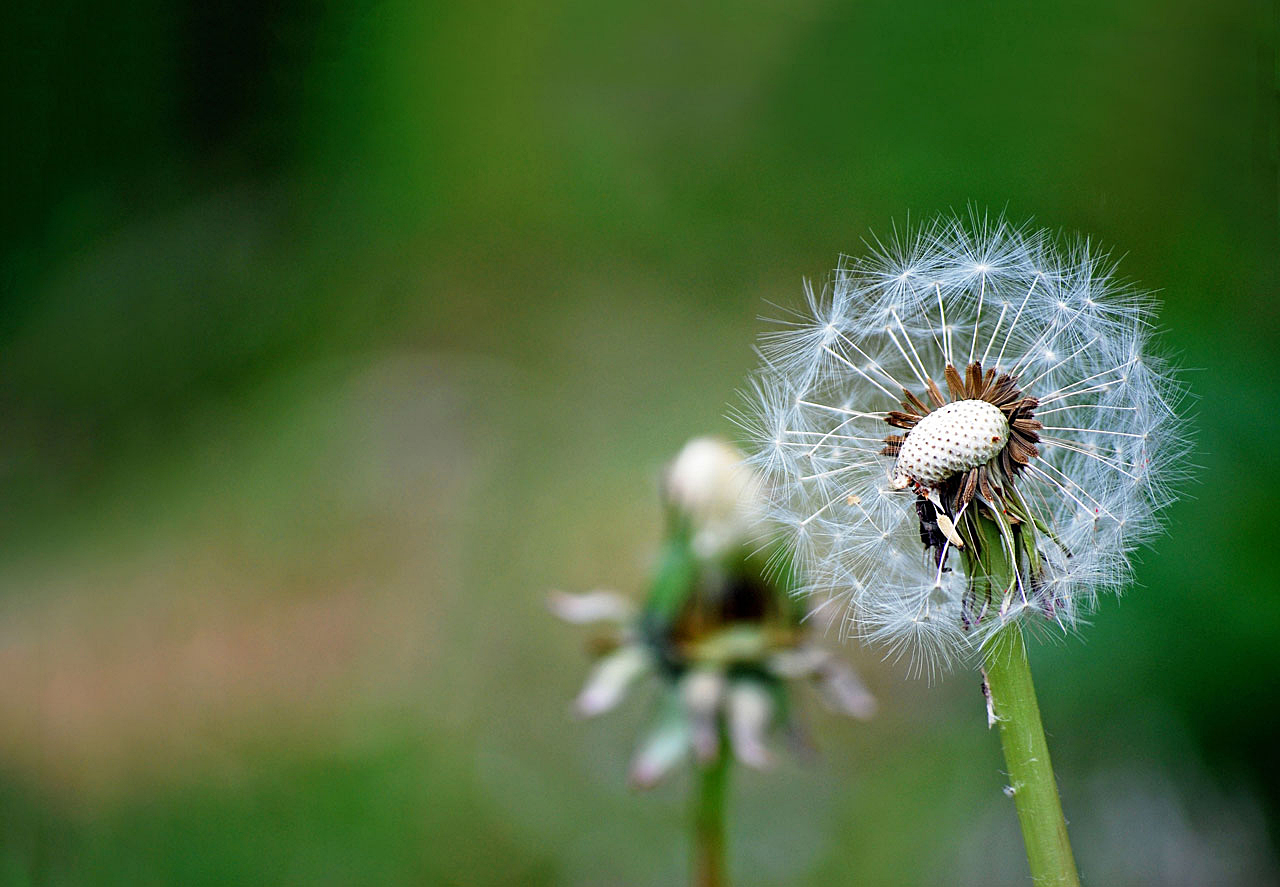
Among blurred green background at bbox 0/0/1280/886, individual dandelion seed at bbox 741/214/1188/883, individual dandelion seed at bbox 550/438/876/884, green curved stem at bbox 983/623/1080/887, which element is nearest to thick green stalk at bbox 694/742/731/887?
individual dandelion seed at bbox 550/438/876/884

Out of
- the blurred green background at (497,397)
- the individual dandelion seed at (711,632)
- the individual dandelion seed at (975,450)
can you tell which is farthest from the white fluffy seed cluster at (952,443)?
the blurred green background at (497,397)

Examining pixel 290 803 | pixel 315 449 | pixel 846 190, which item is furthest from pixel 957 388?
pixel 315 449

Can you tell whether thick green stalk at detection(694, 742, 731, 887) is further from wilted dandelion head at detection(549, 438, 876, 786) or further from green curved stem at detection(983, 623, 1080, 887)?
green curved stem at detection(983, 623, 1080, 887)

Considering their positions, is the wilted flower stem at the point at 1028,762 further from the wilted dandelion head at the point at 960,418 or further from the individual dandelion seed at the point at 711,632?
the individual dandelion seed at the point at 711,632

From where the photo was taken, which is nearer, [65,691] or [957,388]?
[957,388]

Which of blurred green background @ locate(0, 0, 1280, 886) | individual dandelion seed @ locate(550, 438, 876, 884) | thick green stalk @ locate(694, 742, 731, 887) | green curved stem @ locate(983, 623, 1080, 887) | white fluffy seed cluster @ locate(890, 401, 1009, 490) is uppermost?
blurred green background @ locate(0, 0, 1280, 886)

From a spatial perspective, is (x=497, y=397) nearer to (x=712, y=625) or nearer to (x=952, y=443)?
(x=712, y=625)

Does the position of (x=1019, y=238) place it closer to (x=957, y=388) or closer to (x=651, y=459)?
(x=957, y=388)

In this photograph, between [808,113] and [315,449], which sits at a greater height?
[808,113]
